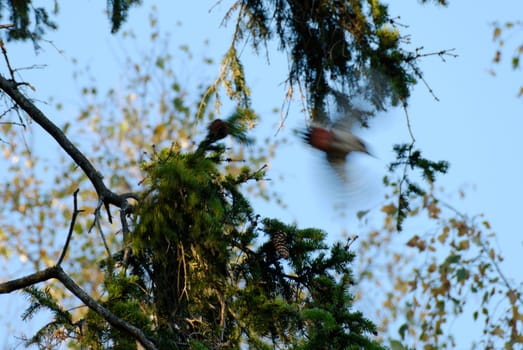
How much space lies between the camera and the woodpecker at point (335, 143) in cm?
301

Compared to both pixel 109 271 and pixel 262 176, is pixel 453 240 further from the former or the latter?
pixel 109 271

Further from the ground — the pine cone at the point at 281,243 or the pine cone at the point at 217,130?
the pine cone at the point at 217,130

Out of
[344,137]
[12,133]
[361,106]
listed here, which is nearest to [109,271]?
[344,137]

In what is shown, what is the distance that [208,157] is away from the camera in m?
2.80

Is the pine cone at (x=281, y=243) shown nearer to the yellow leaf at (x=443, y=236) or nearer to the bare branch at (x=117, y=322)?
the bare branch at (x=117, y=322)

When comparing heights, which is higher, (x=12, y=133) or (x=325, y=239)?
(x=12, y=133)

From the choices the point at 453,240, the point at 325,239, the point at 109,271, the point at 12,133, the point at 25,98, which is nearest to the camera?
the point at 109,271

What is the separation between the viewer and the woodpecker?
301 centimetres

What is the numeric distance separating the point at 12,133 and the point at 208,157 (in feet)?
29.8

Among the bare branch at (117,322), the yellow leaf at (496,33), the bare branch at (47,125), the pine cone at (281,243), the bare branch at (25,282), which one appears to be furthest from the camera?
the yellow leaf at (496,33)

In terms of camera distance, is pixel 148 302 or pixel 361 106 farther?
pixel 361 106

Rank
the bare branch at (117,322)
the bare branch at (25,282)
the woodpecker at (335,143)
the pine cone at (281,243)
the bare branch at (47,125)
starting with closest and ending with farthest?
1. the bare branch at (117,322)
2. the bare branch at (25,282)
3. the pine cone at (281,243)
4. the woodpecker at (335,143)
5. the bare branch at (47,125)

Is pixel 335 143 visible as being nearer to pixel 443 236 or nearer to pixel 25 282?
pixel 25 282

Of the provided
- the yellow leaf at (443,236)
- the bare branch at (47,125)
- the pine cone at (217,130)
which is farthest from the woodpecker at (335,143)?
the yellow leaf at (443,236)
